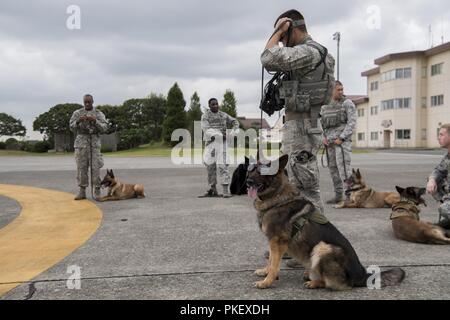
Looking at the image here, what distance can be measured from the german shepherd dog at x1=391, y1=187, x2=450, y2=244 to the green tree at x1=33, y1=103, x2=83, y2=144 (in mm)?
51215

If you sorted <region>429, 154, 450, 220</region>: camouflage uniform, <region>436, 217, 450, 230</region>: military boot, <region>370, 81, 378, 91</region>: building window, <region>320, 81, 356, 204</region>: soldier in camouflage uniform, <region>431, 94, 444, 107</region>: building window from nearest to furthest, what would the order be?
1. <region>436, 217, 450, 230</region>: military boot
2. <region>429, 154, 450, 220</region>: camouflage uniform
3. <region>320, 81, 356, 204</region>: soldier in camouflage uniform
4. <region>431, 94, 444, 107</region>: building window
5. <region>370, 81, 378, 91</region>: building window

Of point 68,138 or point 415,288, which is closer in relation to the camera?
point 415,288

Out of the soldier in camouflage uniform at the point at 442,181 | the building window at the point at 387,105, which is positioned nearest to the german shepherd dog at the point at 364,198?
the soldier in camouflage uniform at the point at 442,181

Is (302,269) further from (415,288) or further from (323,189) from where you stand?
(323,189)

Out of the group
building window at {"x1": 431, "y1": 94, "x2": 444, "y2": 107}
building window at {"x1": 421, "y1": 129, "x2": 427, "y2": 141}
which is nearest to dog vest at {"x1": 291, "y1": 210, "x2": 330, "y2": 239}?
building window at {"x1": 431, "y1": 94, "x2": 444, "y2": 107}

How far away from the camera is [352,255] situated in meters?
3.09

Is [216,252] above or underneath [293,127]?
underneath

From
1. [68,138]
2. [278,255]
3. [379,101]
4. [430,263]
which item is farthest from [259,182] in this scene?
[379,101]

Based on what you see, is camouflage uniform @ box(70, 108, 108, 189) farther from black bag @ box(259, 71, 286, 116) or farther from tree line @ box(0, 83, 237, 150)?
tree line @ box(0, 83, 237, 150)

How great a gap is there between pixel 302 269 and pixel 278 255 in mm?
567

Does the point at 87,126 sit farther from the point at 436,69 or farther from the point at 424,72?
the point at 424,72

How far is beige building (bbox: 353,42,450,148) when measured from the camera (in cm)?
4588
